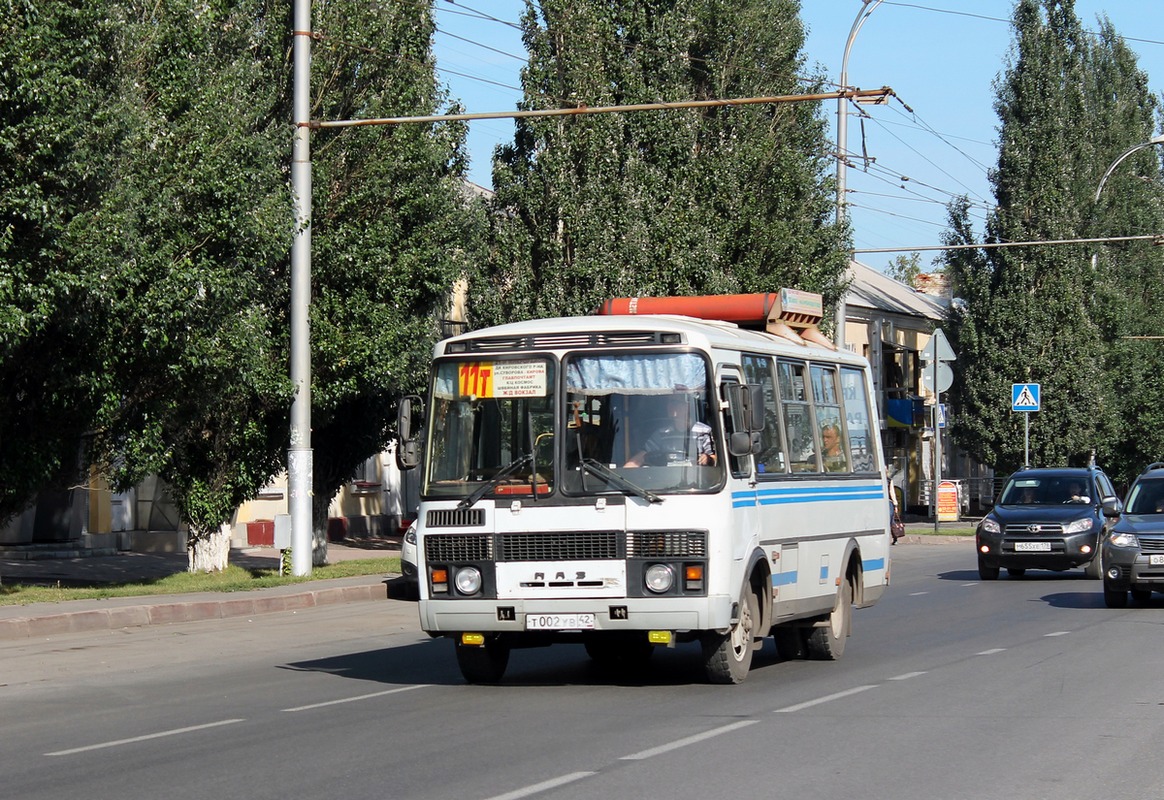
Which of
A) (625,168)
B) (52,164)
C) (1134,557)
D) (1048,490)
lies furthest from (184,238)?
(625,168)

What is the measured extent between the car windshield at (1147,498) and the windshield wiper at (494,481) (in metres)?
A: 11.1

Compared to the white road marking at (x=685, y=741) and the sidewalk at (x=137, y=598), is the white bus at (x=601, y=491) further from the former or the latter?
the white road marking at (x=685, y=741)

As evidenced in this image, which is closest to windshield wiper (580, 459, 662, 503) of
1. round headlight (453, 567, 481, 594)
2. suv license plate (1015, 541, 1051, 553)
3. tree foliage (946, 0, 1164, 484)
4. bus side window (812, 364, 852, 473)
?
round headlight (453, 567, 481, 594)

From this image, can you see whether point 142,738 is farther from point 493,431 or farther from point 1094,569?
point 1094,569

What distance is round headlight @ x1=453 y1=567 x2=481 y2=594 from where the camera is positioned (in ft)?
39.4

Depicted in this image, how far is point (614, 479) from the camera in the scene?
11.8 m

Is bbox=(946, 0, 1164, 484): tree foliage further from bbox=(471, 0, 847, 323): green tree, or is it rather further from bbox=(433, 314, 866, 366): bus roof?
bbox=(433, 314, 866, 366): bus roof

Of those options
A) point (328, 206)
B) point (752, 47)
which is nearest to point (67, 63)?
point (328, 206)

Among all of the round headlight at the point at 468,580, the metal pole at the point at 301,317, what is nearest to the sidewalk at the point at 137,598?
the metal pole at the point at 301,317

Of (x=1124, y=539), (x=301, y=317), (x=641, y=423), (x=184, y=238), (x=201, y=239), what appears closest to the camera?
(x=641, y=423)

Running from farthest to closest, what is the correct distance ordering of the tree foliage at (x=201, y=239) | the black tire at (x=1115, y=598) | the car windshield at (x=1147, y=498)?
1. the car windshield at (x=1147, y=498)
2. the black tire at (x=1115, y=598)
3. the tree foliage at (x=201, y=239)

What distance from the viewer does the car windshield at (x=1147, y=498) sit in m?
20.4

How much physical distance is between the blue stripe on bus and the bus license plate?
1.33 metres

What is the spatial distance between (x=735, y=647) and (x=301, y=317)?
13.0 metres
